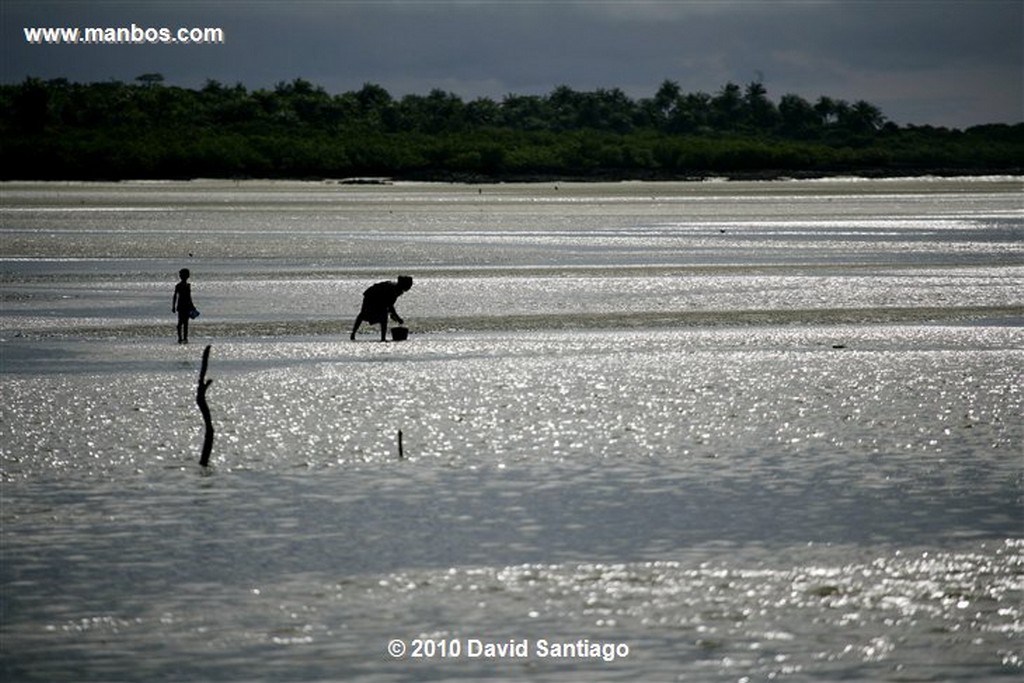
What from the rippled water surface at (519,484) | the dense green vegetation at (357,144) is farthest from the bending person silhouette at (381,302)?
the dense green vegetation at (357,144)

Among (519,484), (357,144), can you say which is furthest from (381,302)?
(357,144)

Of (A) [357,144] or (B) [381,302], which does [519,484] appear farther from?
(A) [357,144]

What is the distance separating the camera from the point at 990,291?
32062 mm

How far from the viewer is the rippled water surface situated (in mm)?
9469

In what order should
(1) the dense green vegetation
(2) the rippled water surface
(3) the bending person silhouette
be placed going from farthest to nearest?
1. (1) the dense green vegetation
2. (3) the bending person silhouette
3. (2) the rippled water surface

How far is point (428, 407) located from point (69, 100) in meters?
101

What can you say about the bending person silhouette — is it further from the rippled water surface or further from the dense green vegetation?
the dense green vegetation

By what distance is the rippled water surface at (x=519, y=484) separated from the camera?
9469 mm

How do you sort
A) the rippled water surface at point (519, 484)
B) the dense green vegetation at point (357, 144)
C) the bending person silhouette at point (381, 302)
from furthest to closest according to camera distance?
the dense green vegetation at point (357, 144)
the bending person silhouette at point (381, 302)
the rippled water surface at point (519, 484)

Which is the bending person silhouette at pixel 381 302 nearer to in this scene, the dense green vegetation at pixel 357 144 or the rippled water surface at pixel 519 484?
the rippled water surface at pixel 519 484

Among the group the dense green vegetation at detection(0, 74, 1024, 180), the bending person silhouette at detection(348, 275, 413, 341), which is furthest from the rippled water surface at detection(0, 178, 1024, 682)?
the dense green vegetation at detection(0, 74, 1024, 180)

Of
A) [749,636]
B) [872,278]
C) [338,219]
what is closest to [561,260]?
[872,278]

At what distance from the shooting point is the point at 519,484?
13.7 meters

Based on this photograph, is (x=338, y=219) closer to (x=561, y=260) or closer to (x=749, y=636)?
(x=561, y=260)
